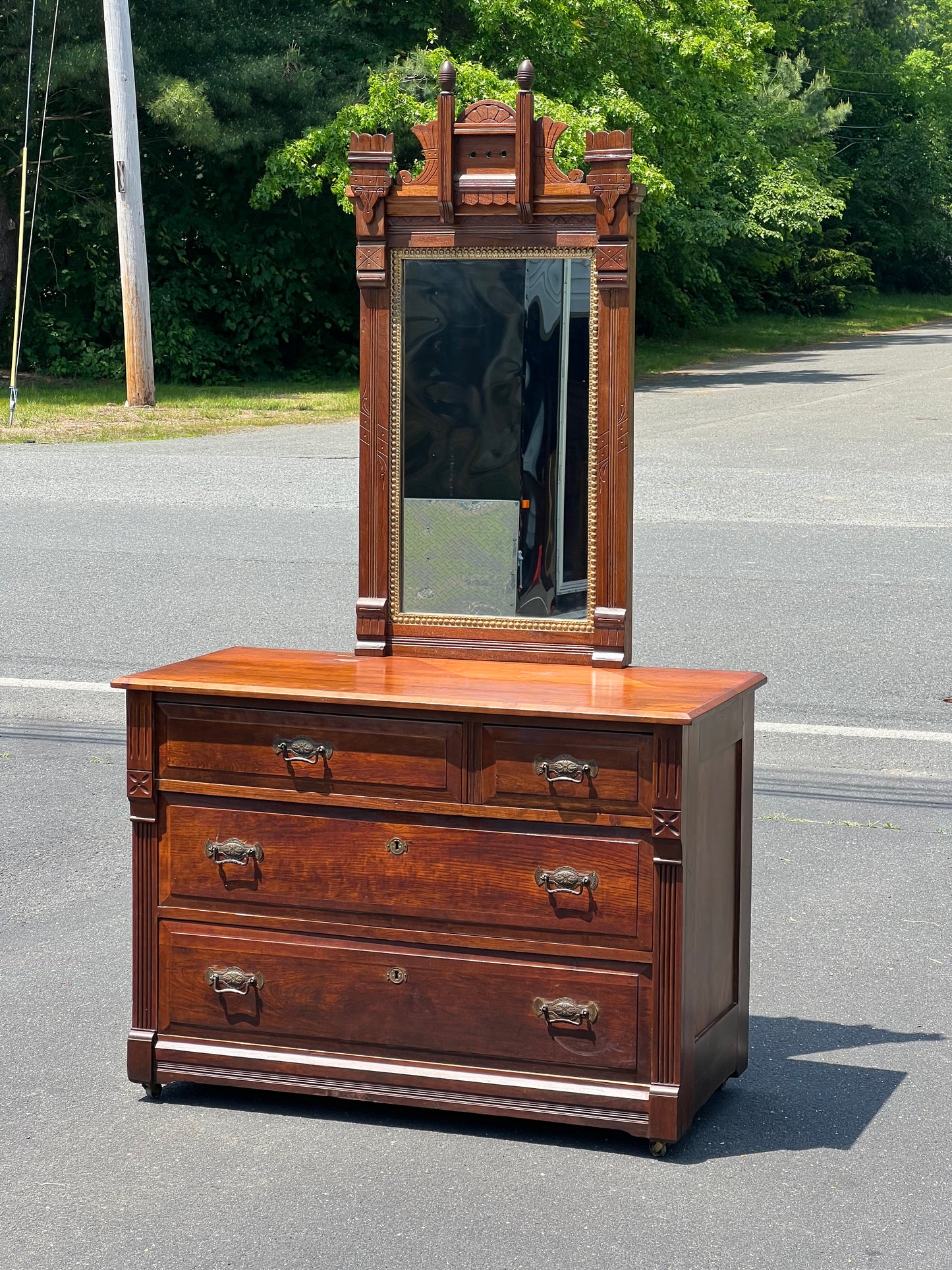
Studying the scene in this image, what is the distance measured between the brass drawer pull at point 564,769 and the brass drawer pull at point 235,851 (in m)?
0.72

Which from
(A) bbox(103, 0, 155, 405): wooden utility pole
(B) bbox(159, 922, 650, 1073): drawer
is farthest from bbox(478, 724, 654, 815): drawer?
(A) bbox(103, 0, 155, 405): wooden utility pole

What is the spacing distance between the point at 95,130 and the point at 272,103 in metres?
4.01

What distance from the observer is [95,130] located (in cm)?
2848

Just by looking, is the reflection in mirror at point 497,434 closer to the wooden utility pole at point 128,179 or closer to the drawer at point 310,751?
the drawer at point 310,751

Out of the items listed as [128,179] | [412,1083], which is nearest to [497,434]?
[412,1083]

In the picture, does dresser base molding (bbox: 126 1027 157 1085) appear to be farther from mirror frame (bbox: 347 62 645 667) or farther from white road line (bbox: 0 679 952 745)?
white road line (bbox: 0 679 952 745)

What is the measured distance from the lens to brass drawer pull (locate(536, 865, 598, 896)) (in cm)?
379

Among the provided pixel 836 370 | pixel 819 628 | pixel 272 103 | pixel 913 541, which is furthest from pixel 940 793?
pixel 836 370

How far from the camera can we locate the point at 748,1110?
13.2 feet

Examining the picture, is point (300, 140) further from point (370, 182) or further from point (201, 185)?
point (370, 182)

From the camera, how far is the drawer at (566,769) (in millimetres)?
3748

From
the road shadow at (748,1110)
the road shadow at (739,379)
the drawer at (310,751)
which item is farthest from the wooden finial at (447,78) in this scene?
the road shadow at (739,379)

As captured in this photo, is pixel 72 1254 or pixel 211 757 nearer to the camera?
pixel 72 1254

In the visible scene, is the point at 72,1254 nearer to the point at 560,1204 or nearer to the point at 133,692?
the point at 560,1204
